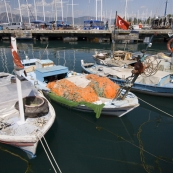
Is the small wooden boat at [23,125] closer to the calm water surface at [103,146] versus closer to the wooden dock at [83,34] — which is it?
the calm water surface at [103,146]

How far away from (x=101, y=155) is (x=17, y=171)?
169 inches

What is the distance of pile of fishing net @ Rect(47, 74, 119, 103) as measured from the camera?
12266 mm

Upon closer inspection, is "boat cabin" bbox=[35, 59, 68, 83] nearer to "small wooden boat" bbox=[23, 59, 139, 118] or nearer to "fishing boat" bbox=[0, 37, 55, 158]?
"small wooden boat" bbox=[23, 59, 139, 118]

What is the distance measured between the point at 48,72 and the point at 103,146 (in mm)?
7849

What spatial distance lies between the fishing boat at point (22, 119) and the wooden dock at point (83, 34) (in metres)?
45.9

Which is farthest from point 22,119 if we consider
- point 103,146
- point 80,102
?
point 103,146

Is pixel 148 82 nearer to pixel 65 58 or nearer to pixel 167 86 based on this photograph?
pixel 167 86

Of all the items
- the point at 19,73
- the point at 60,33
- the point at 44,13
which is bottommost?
the point at 19,73

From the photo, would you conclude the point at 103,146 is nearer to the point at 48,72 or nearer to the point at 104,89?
the point at 104,89

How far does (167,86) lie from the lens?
15930 mm

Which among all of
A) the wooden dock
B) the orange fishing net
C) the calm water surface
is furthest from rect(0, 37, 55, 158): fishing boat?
the wooden dock

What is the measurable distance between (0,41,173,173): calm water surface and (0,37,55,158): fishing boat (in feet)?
3.64

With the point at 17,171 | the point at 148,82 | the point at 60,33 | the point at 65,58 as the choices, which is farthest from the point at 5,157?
the point at 60,33

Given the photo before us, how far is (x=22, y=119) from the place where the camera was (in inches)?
365
